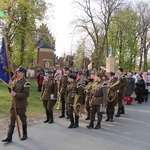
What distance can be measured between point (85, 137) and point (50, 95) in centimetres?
228

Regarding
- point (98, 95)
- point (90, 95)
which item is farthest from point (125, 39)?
point (98, 95)

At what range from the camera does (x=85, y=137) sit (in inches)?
296

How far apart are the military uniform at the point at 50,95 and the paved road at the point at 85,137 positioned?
1.46 ft

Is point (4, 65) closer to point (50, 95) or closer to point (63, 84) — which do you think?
point (50, 95)

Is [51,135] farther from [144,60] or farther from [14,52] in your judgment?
[144,60]

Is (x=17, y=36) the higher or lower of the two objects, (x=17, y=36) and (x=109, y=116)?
the higher

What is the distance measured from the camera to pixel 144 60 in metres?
50.5

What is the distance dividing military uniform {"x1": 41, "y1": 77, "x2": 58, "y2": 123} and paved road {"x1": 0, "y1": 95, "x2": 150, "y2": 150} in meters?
0.44

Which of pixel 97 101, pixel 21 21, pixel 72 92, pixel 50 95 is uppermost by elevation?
pixel 21 21

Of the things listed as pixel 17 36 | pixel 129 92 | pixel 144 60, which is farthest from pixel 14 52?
pixel 144 60

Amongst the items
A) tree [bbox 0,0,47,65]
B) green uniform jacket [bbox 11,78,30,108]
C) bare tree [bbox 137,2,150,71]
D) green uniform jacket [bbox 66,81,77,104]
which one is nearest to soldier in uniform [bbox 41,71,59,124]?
green uniform jacket [bbox 66,81,77,104]

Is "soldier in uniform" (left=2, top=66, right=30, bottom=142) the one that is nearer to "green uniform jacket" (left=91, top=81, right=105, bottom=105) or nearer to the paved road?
the paved road

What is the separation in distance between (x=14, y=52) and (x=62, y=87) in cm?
1757

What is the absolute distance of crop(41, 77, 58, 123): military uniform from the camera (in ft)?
30.1
